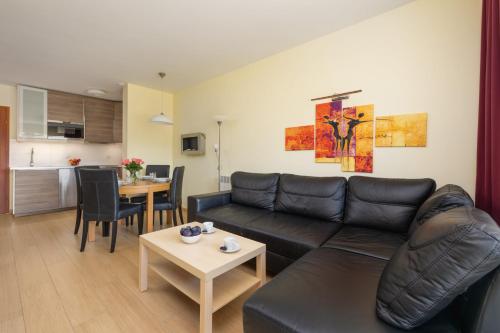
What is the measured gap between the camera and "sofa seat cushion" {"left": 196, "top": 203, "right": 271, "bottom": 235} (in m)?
2.25

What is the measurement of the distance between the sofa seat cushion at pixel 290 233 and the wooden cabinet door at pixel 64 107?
4.79 m

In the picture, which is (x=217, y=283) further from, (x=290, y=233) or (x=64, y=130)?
(x=64, y=130)

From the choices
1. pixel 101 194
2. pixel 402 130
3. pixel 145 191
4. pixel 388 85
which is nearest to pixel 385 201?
pixel 402 130

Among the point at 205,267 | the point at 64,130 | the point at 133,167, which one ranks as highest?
the point at 64,130

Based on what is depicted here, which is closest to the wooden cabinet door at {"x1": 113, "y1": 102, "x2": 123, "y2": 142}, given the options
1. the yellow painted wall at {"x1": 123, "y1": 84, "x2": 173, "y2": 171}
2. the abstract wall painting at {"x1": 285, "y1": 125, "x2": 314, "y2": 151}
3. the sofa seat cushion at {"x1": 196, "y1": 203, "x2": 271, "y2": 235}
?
the yellow painted wall at {"x1": 123, "y1": 84, "x2": 173, "y2": 171}

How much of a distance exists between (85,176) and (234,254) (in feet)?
7.07

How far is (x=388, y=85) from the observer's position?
226cm

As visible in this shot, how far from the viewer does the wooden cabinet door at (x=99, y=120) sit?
497 centimetres

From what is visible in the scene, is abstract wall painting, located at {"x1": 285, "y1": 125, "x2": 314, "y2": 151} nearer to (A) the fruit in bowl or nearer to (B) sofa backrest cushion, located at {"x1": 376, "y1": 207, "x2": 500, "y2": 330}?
(A) the fruit in bowl

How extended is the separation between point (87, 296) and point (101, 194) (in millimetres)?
1128

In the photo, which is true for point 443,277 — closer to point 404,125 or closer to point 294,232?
point 294,232

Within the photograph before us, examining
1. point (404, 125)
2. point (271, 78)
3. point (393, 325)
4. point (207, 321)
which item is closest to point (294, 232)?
point (207, 321)

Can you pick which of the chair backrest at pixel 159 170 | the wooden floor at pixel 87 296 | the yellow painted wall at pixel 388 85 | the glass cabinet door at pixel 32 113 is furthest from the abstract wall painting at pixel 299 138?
the glass cabinet door at pixel 32 113

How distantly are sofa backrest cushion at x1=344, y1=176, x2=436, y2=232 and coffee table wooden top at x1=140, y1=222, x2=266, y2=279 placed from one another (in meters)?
1.05
